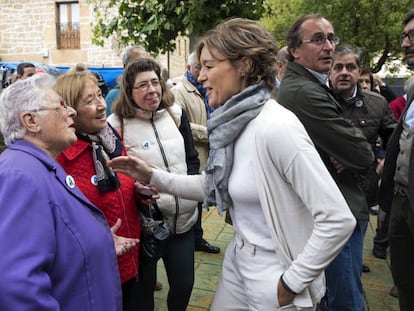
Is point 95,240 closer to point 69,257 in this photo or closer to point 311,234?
point 69,257

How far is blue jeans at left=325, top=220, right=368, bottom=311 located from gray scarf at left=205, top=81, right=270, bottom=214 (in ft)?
3.03

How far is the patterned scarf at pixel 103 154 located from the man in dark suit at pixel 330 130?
104 cm

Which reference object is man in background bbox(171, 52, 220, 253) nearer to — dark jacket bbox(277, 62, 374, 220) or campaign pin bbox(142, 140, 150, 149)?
campaign pin bbox(142, 140, 150, 149)

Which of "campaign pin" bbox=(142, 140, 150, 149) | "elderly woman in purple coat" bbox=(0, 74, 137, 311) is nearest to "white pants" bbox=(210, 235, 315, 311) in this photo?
"elderly woman in purple coat" bbox=(0, 74, 137, 311)

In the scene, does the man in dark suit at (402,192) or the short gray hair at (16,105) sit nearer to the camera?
the short gray hair at (16,105)

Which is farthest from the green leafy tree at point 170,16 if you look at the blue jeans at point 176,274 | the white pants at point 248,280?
the white pants at point 248,280

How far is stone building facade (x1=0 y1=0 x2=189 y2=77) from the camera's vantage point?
1628cm

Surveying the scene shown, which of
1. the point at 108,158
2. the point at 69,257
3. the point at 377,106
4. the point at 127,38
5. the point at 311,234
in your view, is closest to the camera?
the point at 69,257

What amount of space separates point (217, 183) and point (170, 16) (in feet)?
14.7

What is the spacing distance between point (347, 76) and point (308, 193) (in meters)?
1.74

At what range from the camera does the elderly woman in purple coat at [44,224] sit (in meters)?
1.29

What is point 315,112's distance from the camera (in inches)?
83.3

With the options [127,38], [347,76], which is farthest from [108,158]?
[127,38]

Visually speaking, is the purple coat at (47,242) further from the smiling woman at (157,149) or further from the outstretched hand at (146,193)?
the smiling woman at (157,149)
